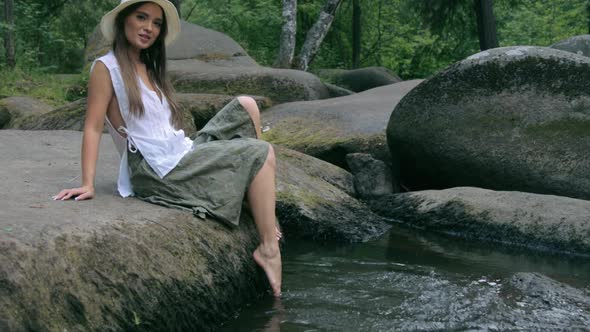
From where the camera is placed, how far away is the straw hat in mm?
4449

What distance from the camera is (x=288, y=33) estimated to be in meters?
16.1

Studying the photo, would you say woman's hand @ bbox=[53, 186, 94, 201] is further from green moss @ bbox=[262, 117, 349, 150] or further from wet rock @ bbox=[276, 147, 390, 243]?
green moss @ bbox=[262, 117, 349, 150]

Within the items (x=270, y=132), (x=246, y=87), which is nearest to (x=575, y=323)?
(x=270, y=132)

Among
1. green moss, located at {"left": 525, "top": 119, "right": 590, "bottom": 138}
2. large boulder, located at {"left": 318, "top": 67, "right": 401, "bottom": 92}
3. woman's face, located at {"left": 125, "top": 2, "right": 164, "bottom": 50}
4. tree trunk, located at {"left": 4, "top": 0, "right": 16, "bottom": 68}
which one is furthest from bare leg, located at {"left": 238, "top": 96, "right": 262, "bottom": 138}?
large boulder, located at {"left": 318, "top": 67, "right": 401, "bottom": 92}

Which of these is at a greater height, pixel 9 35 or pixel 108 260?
pixel 9 35

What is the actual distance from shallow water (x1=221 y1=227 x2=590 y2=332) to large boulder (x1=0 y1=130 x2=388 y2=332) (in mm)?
287

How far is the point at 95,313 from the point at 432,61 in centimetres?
2019

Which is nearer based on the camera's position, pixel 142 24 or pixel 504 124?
pixel 142 24

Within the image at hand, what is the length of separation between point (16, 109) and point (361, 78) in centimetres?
878

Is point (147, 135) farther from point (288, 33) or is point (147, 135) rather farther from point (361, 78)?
point (361, 78)

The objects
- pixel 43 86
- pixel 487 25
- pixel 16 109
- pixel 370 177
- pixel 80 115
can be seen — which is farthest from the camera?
pixel 487 25

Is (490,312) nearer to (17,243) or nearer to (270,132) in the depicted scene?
(17,243)

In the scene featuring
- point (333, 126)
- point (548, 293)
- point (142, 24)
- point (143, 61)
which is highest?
point (142, 24)

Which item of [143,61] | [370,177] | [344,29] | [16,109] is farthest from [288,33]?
[143,61]
